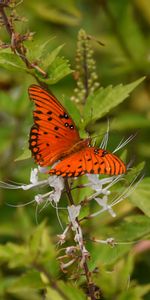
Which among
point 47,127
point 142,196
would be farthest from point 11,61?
point 142,196

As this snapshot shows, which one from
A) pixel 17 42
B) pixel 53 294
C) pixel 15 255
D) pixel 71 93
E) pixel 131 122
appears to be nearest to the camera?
pixel 15 255

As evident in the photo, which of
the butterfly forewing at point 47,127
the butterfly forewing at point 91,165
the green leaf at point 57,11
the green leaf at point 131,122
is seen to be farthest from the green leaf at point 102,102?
the green leaf at point 57,11

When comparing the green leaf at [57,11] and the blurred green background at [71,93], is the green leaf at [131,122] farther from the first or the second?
the green leaf at [57,11]

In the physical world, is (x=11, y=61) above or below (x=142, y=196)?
above

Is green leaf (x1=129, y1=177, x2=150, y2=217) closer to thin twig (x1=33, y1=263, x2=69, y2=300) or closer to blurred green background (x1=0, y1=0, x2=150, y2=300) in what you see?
blurred green background (x1=0, y1=0, x2=150, y2=300)

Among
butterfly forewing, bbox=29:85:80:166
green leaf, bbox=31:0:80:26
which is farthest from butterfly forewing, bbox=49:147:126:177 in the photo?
green leaf, bbox=31:0:80:26

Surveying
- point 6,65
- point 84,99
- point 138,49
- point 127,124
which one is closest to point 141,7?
point 138,49

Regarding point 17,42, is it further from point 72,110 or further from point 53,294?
point 53,294

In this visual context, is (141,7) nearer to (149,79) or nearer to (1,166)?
(149,79)
